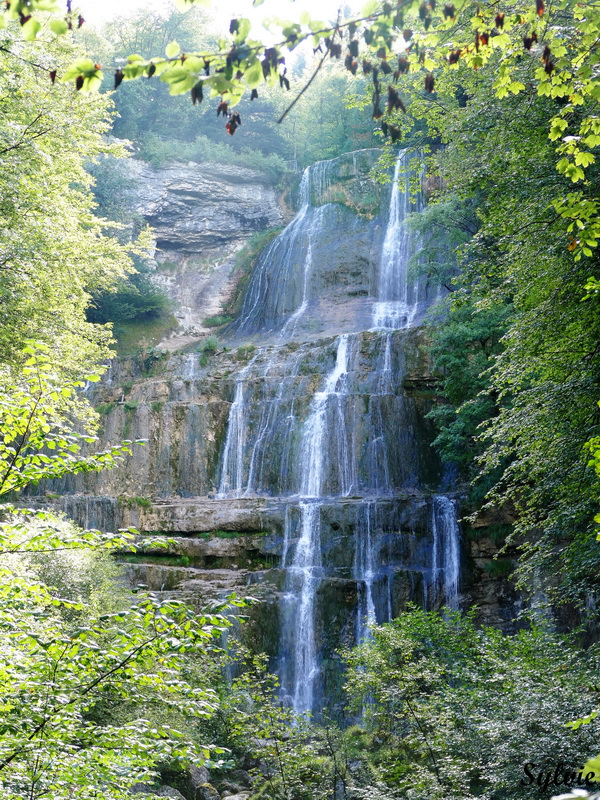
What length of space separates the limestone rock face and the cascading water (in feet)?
20.2

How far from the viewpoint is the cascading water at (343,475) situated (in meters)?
15.4

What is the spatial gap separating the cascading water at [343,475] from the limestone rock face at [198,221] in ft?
20.2

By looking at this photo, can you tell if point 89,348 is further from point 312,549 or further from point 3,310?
point 312,549

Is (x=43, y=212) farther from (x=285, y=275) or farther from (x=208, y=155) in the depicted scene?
(x=208, y=155)

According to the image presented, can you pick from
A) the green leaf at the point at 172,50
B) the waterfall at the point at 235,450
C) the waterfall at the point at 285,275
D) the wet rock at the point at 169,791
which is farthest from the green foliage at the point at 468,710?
the waterfall at the point at 285,275

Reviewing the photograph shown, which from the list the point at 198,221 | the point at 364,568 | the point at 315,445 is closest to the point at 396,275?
the point at 315,445

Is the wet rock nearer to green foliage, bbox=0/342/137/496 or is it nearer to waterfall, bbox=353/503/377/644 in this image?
green foliage, bbox=0/342/137/496

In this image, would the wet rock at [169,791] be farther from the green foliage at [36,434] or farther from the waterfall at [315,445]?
the waterfall at [315,445]

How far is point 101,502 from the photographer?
61.9 ft

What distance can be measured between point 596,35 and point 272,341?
2212cm

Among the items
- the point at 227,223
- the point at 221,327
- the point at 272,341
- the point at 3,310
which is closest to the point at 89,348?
the point at 3,310

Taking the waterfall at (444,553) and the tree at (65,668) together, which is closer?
Result: the tree at (65,668)

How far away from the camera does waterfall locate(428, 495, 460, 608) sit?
1541cm

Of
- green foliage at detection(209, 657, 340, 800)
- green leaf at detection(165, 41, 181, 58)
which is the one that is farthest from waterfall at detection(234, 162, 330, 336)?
green leaf at detection(165, 41, 181, 58)
